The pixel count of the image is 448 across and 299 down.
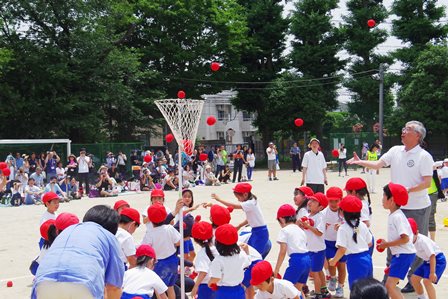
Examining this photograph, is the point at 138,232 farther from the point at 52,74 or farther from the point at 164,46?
the point at 164,46

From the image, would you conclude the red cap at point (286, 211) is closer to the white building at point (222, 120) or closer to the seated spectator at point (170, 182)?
the seated spectator at point (170, 182)

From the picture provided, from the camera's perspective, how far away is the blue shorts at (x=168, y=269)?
663cm

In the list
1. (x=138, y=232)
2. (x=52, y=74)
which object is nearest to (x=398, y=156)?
(x=138, y=232)

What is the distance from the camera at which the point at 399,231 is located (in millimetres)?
5859

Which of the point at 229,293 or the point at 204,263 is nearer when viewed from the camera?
the point at 229,293

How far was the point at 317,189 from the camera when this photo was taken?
11.2 meters

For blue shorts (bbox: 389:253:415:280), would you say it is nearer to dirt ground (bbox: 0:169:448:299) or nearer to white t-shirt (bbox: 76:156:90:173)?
dirt ground (bbox: 0:169:448:299)

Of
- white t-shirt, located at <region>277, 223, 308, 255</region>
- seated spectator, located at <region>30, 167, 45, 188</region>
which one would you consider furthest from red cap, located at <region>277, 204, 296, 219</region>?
seated spectator, located at <region>30, 167, 45, 188</region>

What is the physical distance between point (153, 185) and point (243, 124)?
45070mm

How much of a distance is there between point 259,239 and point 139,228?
5.89 m

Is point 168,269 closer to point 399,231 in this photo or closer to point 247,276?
point 247,276

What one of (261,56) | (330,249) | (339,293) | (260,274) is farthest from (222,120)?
(260,274)

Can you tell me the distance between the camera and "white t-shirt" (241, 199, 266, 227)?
7379mm

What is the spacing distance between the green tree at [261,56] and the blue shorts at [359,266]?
33.4 meters
